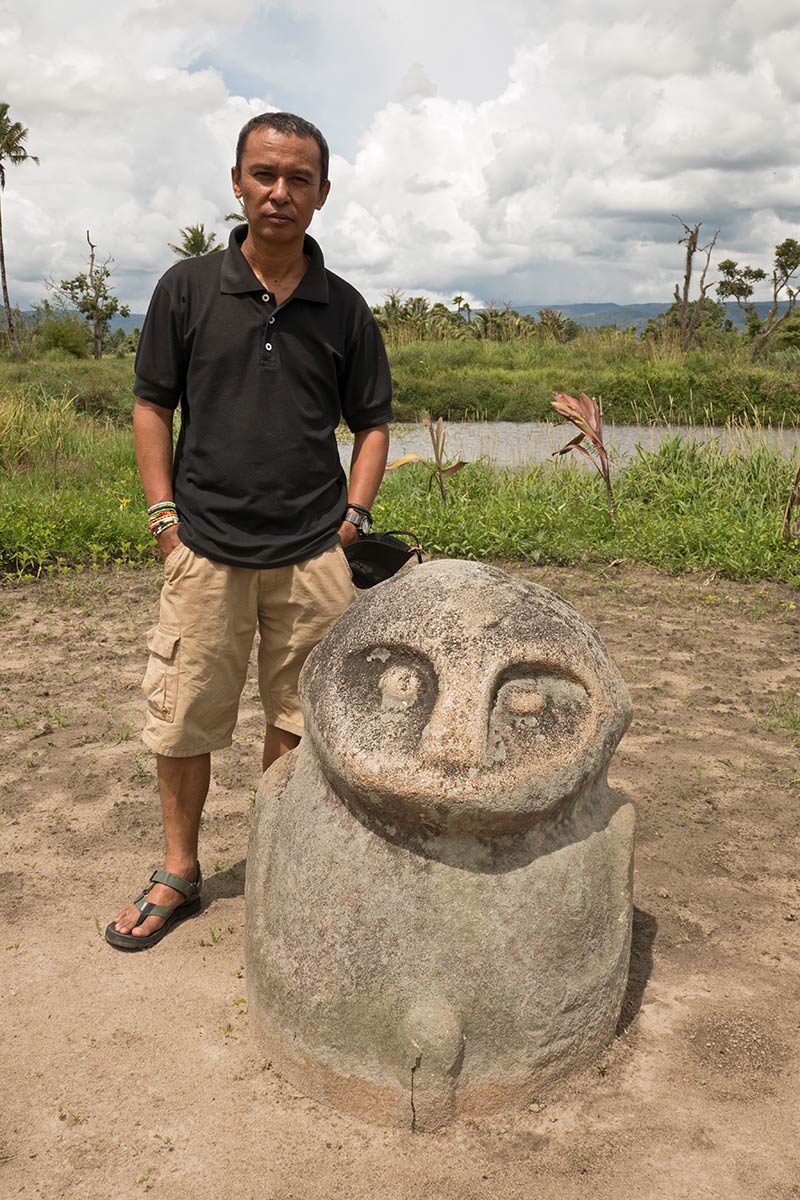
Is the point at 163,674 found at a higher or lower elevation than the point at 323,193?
lower

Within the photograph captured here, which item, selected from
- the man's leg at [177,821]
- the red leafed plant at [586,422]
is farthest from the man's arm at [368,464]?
the red leafed plant at [586,422]

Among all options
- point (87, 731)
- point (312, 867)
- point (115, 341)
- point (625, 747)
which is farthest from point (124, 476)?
point (115, 341)

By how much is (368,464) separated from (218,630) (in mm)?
618

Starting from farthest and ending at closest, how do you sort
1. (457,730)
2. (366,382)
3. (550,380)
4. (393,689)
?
(550,380) < (366,382) < (393,689) < (457,730)

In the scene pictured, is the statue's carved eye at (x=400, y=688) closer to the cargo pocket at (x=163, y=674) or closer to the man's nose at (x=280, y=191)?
the cargo pocket at (x=163, y=674)

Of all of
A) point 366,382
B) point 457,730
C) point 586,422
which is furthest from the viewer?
point 586,422

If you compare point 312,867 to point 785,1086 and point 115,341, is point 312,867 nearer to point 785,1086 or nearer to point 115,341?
point 785,1086

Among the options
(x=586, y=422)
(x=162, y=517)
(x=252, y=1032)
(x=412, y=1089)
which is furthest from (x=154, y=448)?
(x=586, y=422)

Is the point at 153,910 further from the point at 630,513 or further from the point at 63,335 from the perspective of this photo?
the point at 63,335

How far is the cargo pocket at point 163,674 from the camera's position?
267cm

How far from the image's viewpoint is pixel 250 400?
256 cm

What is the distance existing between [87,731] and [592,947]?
2.76 meters

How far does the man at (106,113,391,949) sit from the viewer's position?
2539 millimetres

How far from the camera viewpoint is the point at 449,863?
6.73 ft
